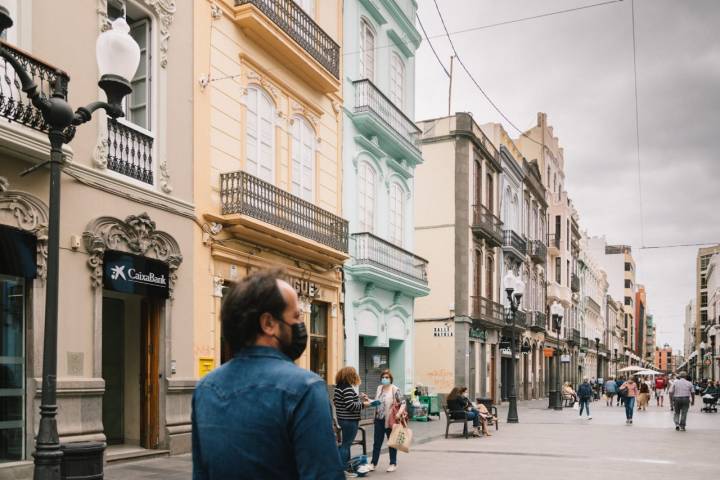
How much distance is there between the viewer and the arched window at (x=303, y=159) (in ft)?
59.6

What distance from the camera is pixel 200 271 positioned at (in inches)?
565

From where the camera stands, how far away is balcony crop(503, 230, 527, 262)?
127ft

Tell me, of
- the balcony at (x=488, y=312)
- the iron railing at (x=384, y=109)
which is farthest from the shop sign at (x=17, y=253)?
the balcony at (x=488, y=312)

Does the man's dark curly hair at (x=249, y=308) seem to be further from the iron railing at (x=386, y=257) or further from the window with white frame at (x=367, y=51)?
the window with white frame at (x=367, y=51)

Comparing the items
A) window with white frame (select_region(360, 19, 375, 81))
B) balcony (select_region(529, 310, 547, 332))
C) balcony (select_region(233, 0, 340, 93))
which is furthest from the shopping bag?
balcony (select_region(529, 310, 547, 332))

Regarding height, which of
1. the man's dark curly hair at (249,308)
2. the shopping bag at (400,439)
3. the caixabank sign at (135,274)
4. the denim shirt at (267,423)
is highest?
the caixabank sign at (135,274)

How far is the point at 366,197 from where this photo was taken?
22188 millimetres

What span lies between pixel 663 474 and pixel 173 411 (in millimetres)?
7938

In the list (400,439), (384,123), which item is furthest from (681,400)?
(400,439)

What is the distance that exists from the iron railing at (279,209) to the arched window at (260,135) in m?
0.66

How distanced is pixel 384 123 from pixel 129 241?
36.9 feet

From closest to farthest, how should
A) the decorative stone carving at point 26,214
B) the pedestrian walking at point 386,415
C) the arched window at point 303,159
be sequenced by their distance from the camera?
the decorative stone carving at point 26,214 < the pedestrian walking at point 386,415 < the arched window at point 303,159

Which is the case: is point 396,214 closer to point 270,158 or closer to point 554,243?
point 270,158

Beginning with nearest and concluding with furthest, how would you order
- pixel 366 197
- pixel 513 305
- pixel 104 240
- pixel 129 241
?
pixel 104 240
pixel 129 241
pixel 366 197
pixel 513 305
